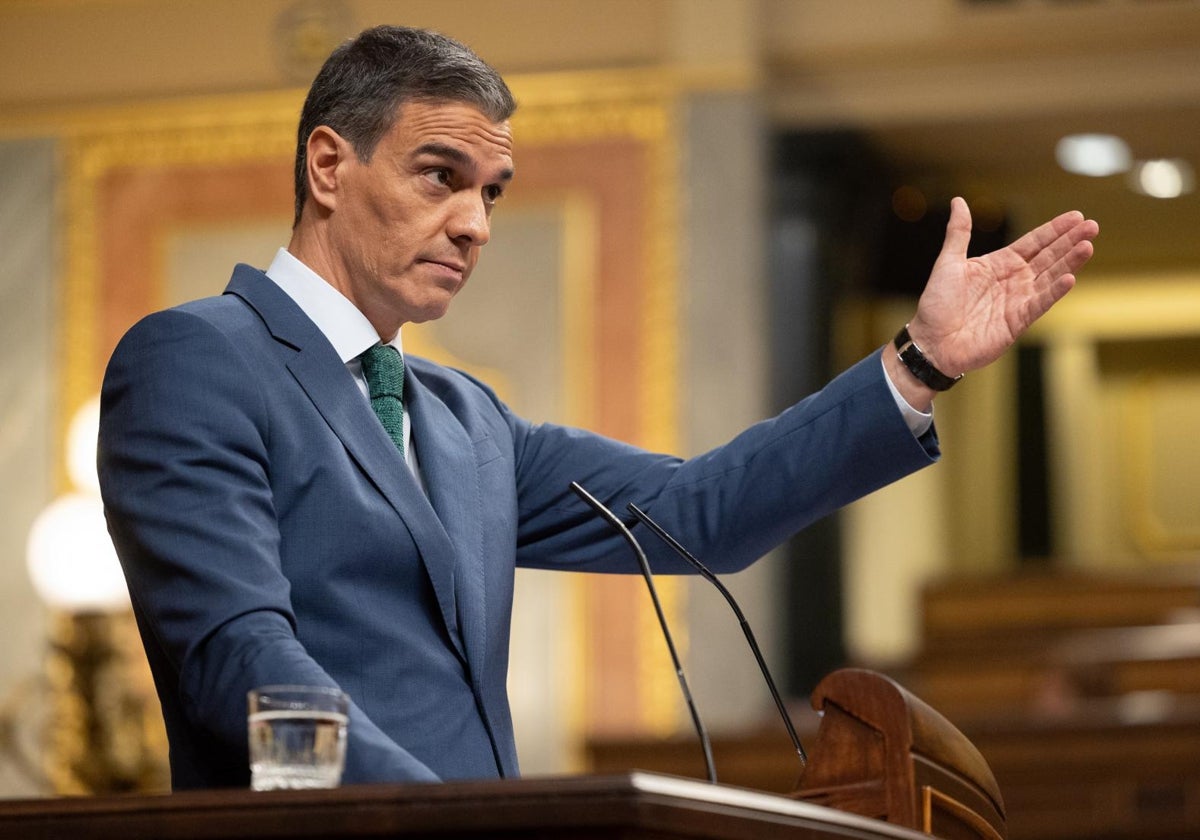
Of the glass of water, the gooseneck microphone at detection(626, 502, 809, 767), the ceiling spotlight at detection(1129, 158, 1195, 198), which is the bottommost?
the glass of water

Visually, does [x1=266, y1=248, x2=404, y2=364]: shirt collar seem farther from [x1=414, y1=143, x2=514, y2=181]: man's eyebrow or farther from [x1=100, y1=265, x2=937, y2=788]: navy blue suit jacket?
[x1=414, y1=143, x2=514, y2=181]: man's eyebrow

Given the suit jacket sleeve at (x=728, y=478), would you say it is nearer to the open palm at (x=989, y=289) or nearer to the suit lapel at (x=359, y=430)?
the open palm at (x=989, y=289)

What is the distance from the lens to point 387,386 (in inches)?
78.5

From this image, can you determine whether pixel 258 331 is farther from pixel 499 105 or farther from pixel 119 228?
pixel 119 228

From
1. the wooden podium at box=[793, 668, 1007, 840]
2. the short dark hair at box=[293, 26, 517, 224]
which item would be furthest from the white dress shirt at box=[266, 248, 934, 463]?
the wooden podium at box=[793, 668, 1007, 840]

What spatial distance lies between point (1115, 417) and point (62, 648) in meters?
9.51

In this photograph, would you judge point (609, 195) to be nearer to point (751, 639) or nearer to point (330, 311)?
point (330, 311)

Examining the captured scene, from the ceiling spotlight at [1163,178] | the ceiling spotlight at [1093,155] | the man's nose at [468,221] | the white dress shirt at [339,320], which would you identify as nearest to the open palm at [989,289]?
the man's nose at [468,221]

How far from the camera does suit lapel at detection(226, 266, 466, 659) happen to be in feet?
6.05

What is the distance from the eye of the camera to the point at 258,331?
1.91m

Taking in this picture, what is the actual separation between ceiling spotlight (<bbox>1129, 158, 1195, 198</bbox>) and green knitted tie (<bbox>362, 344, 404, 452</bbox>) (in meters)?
8.34

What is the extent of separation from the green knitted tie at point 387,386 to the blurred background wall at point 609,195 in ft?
19.4

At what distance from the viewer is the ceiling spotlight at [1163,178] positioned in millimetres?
10062

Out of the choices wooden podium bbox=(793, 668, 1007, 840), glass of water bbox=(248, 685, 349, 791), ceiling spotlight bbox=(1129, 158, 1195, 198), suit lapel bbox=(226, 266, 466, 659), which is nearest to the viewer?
glass of water bbox=(248, 685, 349, 791)
